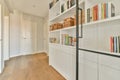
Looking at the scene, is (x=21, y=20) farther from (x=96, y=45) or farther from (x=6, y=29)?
(x=96, y=45)

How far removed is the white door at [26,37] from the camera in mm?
6739

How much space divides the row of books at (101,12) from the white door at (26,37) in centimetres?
558

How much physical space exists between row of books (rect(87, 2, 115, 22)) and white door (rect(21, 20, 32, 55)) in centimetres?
558

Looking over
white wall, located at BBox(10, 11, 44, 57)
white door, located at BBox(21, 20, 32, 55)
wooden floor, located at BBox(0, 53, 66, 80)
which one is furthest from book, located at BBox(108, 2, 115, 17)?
white door, located at BBox(21, 20, 32, 55)

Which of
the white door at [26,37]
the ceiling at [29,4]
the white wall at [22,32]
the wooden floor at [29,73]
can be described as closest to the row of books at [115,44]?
the wooden floor at [29,73]

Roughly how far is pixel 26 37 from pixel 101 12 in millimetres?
5977

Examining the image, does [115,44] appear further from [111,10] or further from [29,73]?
[29,73]

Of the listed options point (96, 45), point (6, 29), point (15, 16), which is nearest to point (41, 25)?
point (15, 16)

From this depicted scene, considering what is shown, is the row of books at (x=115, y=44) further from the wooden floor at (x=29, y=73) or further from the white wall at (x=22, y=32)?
the white wall at (x=22, y=32)

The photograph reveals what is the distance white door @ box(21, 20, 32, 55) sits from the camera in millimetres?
6739

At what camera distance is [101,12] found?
1.56 m

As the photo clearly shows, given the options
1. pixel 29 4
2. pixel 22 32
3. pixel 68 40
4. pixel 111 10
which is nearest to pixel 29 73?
pixel 68 40

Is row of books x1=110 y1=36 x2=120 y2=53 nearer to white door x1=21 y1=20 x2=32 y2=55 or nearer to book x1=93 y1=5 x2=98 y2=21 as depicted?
book x1=93 y1=5 x2=98 y2=21

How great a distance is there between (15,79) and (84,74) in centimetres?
180
